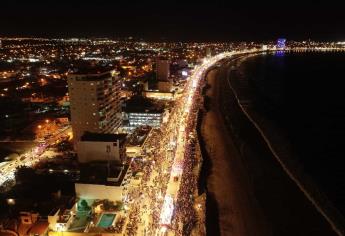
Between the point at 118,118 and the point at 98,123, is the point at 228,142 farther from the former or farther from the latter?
the point at 98,123

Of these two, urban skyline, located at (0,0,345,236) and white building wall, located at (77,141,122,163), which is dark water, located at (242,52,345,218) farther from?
white building wall, located at (77,141,122,163)

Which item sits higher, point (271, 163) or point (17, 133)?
point (17, 133)

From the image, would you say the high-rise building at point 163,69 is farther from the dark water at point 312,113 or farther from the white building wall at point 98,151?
the white building wall at point 98,151

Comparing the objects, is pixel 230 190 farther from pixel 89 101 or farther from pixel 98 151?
pixel 89 101

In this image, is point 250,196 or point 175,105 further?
point 175,105

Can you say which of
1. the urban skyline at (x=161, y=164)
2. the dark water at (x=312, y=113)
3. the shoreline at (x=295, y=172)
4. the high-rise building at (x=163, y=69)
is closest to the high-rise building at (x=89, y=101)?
the urban skyline at (x=161, y=164)

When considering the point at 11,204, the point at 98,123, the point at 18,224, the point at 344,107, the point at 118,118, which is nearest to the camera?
the point at 18,224

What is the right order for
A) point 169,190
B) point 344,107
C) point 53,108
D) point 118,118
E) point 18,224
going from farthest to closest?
point 344,107
point 53,108
point 118,118
point 169,190
point 18,224

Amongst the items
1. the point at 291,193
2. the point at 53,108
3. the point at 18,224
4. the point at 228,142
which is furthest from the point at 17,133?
the point at 291,193

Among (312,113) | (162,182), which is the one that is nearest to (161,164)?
(162,182)
